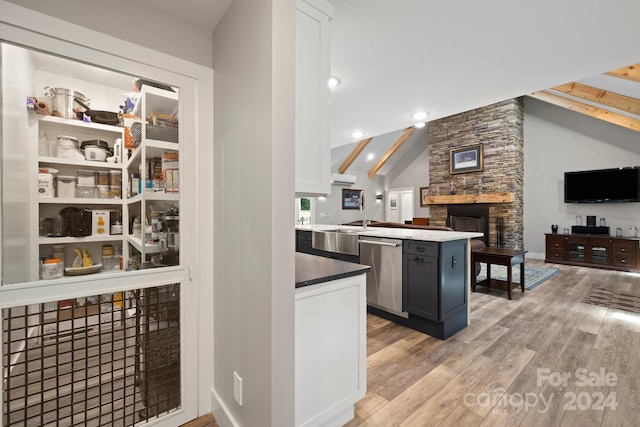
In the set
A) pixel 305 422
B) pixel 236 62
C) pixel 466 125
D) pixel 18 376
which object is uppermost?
pixel 466 125

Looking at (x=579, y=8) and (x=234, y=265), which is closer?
(x=234, y=265)

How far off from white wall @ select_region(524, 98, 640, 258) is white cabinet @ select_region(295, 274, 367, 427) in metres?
7.26

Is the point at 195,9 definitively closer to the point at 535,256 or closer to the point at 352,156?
the point at 352,156

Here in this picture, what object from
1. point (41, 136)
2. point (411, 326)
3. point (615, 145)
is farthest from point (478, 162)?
point (41, 136)

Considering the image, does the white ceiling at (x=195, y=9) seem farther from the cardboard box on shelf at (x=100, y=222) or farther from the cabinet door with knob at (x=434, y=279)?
the cabinet door with knob at (x=434, y=279)

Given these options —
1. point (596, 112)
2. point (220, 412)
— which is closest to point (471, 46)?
point (220, 412)

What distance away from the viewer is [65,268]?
1272mm

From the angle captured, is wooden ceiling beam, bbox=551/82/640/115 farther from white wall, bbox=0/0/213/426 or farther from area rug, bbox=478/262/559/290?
white wall, bbox=0/0/213/426

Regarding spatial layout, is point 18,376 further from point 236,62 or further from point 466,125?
point 466,125

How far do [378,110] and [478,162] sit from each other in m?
5.33

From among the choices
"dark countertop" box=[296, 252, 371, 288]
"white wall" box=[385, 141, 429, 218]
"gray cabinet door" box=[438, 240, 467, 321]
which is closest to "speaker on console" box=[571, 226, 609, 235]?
"white wall" box=[385, 141, 429, 218]

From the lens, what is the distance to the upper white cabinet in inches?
51.2

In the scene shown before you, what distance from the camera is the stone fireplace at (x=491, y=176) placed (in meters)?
6.65

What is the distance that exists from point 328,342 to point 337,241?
1986mm
